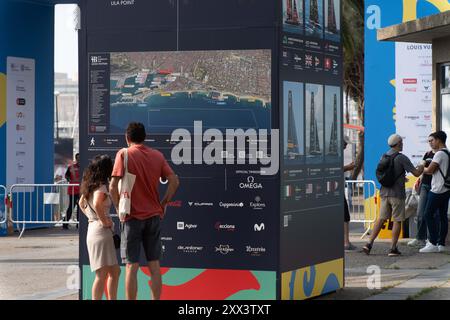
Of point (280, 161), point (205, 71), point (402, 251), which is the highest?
point (205, 71)

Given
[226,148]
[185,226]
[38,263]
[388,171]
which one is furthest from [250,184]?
[38,263]

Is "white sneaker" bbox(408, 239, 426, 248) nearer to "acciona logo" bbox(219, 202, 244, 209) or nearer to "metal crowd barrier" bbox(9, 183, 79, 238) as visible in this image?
"metal crowd barrier" bbox(9, 183, 79, 238)

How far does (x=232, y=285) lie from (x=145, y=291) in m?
0.91

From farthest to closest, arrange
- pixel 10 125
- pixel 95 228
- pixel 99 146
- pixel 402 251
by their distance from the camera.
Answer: pixel 10 125
pixel 402 251
pixel 99 146
pixel 95 228

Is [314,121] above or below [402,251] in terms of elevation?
above

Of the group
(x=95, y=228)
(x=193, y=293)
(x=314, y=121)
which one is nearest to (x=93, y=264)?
(x=95, y=228)

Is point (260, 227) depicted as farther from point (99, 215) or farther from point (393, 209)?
point (393, 209)

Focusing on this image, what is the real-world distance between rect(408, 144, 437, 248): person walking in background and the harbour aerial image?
712 cm

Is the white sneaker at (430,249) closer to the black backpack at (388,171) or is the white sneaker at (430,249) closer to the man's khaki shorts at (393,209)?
the man's khaki shorts at (393,209)

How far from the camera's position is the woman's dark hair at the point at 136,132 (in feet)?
32.4

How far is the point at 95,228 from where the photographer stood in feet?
32.5

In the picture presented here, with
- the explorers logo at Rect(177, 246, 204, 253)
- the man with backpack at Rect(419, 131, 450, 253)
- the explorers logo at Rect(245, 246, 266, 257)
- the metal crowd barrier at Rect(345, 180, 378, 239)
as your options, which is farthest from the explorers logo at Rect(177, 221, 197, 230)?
the metal crowd barrier at Rect(345, 180, 378, 239)

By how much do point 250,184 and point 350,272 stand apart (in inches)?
158

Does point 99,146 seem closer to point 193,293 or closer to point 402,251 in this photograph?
point 193,293
